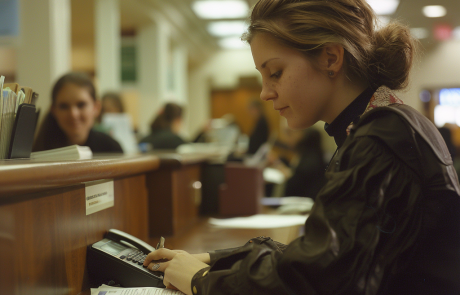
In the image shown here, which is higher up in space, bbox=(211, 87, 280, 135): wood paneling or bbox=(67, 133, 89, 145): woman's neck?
bbox=(211, 87, 280, 135): wood paneling

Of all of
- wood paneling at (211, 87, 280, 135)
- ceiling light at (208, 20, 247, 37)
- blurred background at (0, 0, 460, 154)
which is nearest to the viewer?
blurred background at (0, 0, 460, 154)

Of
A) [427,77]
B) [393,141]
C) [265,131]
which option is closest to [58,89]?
[393,141]

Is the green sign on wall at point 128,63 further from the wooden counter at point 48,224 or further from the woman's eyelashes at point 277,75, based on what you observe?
the woman's eyelashes at point 277,75

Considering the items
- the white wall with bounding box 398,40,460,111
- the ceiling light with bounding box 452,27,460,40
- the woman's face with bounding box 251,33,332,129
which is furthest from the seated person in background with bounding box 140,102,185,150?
the white wall with bounding box 398,40,460,111

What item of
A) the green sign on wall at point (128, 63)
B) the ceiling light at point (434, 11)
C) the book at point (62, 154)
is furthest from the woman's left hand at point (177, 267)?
the green sign on wall at point (128, 63)

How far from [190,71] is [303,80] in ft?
32.2

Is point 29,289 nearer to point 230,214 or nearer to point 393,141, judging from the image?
point 393,141

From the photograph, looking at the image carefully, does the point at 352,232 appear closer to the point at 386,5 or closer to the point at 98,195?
the point at 98,195

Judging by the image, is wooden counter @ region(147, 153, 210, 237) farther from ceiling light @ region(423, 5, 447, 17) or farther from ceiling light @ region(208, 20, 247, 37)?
ceiling light @ region(208, 20, 247, 37)

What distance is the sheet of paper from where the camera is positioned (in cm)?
171

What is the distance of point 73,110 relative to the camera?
7.07 feet

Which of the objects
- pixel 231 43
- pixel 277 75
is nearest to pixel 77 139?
pixel 277 75

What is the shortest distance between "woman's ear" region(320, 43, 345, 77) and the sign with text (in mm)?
635

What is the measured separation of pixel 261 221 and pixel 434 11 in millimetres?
4504
